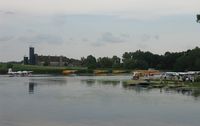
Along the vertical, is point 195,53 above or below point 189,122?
above

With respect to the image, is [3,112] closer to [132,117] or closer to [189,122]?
[132,117]

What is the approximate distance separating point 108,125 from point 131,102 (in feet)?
56.5

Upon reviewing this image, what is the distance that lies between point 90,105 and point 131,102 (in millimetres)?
5787

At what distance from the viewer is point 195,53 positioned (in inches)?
5571

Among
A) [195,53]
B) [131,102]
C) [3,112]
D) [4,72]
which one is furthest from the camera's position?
[4,72]

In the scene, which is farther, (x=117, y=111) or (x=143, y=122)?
(x=117, y=111)

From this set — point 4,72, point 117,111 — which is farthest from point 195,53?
point 117,111

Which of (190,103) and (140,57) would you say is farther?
(140,57)

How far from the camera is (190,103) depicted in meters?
46.9

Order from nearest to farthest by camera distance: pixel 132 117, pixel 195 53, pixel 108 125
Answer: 1. pixel 108 125
2. pixel 132 117
3. pixel 195 53

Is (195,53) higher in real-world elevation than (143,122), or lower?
higher

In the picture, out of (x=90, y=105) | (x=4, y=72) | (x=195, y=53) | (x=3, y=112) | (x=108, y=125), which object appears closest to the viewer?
(x=108, y=125)

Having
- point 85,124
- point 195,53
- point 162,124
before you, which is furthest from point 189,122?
point 195,53

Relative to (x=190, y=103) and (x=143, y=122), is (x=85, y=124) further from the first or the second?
(x=190, y=103)
